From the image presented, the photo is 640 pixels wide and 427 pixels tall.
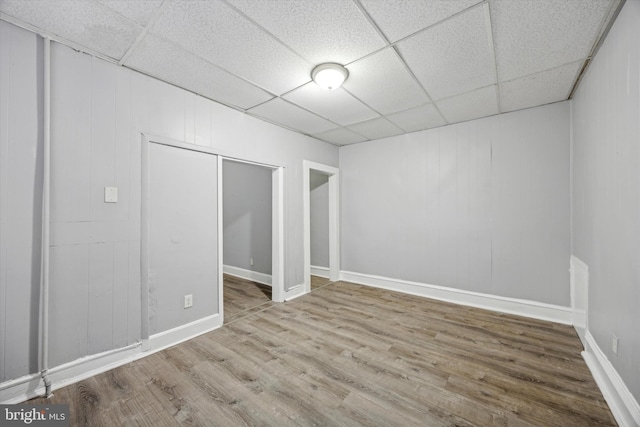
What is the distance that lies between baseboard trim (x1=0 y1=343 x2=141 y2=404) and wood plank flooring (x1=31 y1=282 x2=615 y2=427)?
73 mm

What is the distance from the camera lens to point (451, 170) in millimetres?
3523

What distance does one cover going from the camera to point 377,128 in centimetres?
372

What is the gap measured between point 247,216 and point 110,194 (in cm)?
278

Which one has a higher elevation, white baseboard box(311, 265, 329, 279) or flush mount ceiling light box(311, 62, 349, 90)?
flush mount ceiling light box(311, 62, 349, 90)

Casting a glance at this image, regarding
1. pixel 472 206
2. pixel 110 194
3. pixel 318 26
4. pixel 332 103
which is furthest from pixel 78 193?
pixel 472 206

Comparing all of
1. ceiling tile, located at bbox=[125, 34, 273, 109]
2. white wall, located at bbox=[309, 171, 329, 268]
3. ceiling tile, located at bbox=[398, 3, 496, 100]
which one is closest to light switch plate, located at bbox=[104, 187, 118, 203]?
ceiling tile, located at bbox=[125, 34, 273, 109]

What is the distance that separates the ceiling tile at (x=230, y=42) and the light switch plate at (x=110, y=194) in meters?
1.24

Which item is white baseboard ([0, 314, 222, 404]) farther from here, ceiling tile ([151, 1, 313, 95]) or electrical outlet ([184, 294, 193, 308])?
ceiling tile ([151, 1, 313, 95])

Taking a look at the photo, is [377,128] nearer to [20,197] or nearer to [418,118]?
[418,118]

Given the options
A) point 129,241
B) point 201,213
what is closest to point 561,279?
point 201,213

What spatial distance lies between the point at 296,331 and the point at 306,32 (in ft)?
8.81

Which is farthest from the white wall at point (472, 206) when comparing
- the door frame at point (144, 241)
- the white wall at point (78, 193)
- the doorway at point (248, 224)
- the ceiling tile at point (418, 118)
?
the door frame at point (144, 241)

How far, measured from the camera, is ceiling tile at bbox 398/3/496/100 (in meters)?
1.68

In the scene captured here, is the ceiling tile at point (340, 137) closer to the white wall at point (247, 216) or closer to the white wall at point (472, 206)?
the white wall at point (472, 206)
